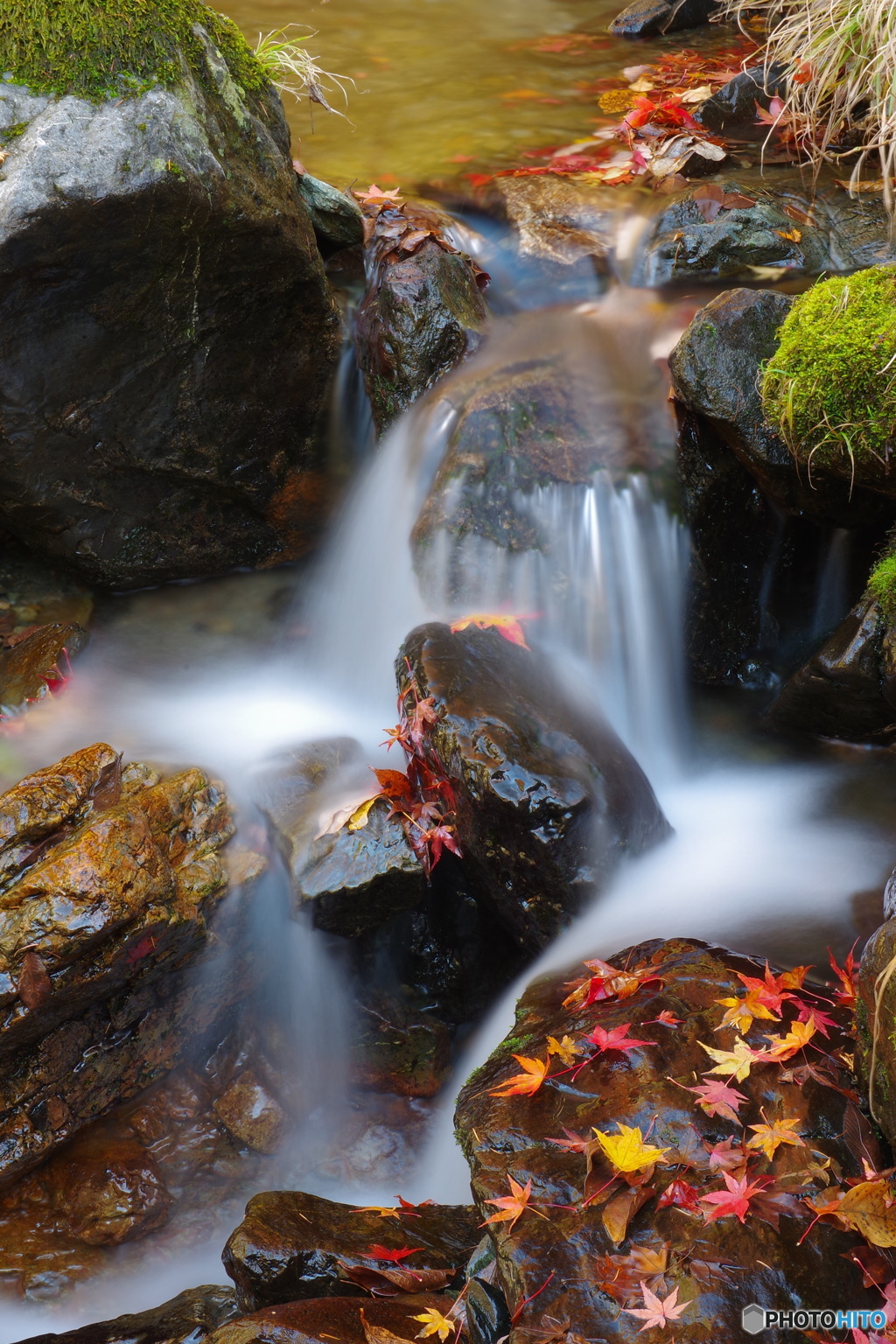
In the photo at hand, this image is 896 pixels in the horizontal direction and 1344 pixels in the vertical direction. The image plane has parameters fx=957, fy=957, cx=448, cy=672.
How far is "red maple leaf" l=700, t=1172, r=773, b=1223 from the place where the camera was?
7.11 ft

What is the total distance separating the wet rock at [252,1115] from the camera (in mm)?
3729

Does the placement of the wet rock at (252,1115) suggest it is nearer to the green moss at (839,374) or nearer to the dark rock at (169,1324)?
the dark rock at (169,1324)

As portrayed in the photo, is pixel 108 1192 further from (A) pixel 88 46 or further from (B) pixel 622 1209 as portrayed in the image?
(A) pixel 88 46

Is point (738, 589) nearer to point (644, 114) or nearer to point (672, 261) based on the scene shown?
point (672, 261)

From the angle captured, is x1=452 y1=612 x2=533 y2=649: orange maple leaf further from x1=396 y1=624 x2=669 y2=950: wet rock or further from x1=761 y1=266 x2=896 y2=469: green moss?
x1=761 y1=266 x2=896 y2=469: green moss

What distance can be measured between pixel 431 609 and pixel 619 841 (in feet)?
4.99

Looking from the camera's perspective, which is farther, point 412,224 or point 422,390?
point 412,224

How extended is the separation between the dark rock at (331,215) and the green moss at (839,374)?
286 cm

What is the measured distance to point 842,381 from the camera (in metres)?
3.72

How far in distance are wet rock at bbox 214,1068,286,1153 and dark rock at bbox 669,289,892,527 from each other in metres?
3.41

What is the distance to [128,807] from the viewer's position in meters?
3.50

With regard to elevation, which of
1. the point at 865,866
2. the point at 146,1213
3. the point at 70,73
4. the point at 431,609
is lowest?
the point at 146,1213

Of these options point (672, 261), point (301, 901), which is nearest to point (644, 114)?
point (672, 261)

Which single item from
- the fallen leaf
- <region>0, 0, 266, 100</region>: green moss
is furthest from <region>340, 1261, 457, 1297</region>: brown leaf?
<region>0, 0, 266, 100</region>: green moss
